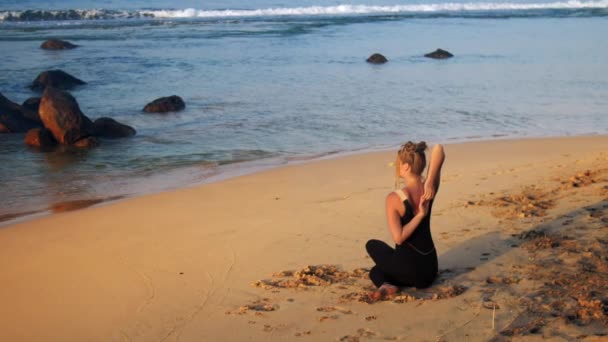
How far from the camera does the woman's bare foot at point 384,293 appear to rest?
4.88m

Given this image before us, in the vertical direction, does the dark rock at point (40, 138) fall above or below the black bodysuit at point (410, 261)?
below

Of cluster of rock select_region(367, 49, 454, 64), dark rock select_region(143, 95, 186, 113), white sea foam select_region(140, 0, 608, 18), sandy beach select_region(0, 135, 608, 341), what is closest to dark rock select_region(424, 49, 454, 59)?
cluster of rock select_region(367, 49, 454, 64)

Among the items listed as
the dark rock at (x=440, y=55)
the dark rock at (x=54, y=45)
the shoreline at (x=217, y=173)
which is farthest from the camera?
the dark rock at (x=54, y=45)

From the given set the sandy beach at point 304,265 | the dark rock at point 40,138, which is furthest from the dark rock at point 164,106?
the sandy beach at point 304,265

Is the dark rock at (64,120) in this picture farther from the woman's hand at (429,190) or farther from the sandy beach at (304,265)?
the woman's hand at (429,190)

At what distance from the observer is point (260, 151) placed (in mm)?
11117

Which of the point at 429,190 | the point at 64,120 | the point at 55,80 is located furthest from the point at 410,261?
the point at 55,80

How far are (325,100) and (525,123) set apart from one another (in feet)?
14.5

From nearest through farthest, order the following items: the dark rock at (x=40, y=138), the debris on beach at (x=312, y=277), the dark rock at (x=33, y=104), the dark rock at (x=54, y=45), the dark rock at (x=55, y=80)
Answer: the debris on beach at (x=312, y=277) < the dark rock at (x=40, y=138) < the dark rock at (x=33, y=104) < the dark rock at (x=55, y=80) < the dark rock at (x=54, y=45)

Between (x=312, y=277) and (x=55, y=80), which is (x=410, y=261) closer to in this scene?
(x=312, y=277)

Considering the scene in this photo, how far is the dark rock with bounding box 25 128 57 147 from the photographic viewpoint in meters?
11.7

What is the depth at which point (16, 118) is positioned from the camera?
12875 millimetres

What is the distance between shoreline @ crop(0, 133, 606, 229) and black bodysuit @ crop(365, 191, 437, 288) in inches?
167

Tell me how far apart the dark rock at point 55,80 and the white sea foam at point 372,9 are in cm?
2471
